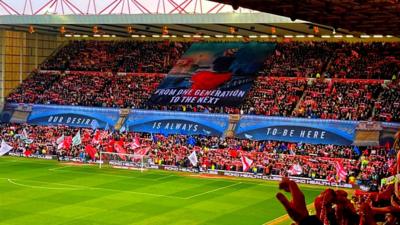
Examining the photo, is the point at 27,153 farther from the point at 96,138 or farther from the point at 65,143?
the point at 96,138

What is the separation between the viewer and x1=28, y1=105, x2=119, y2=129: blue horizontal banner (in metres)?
60.3

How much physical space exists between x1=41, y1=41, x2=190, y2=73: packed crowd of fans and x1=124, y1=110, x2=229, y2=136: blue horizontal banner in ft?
27.3

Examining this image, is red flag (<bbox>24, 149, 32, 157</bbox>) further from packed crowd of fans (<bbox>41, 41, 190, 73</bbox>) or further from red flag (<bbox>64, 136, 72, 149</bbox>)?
packed crowd of fans (<bbox>41, 41, 190, 73</bbox>)

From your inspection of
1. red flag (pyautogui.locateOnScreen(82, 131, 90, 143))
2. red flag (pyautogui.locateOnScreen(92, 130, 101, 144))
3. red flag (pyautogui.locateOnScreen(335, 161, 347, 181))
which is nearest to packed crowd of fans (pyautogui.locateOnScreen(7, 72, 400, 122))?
red flag (pyautogui.locateOnScreen(82, 131, 90, 143))

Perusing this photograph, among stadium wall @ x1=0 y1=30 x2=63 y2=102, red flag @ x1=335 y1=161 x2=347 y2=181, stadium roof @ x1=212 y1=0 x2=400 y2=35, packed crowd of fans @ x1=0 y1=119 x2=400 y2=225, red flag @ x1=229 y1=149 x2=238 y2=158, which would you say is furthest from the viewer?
stadium wall @ x1=0 y1=30 x2=63 y2=102

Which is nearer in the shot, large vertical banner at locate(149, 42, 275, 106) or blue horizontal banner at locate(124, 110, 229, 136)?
blue horizontal banner at locate(124, 110, 229, 136)

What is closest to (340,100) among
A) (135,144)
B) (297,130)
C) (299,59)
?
(297,130)

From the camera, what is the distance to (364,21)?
16062 millimetres

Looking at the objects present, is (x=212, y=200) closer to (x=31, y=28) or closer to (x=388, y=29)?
(x=388, y=29)

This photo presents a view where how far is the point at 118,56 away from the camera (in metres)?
70.4

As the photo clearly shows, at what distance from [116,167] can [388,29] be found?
3500 cm

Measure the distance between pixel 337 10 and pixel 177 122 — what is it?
142 ft

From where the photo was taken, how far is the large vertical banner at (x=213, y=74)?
196 ft

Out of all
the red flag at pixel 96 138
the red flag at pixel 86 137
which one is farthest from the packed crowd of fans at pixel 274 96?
the red flag at pixel 86 137
